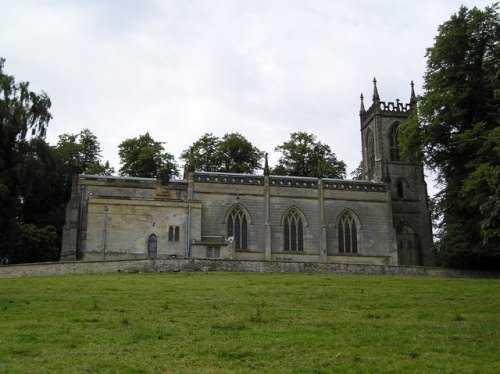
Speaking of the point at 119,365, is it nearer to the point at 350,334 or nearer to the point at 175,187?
the point at 350,334

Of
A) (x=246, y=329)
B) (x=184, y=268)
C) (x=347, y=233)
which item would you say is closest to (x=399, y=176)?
(x=347, y=233)

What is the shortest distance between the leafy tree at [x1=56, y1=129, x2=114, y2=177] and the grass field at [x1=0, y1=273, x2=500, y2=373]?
34.9m

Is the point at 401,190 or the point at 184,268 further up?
the point at 401,190

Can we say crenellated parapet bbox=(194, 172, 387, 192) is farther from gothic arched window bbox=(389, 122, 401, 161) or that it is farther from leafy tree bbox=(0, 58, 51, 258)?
leafy tree bbox=(0, 58, 51, 258)

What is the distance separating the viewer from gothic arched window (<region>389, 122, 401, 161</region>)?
5622 centimetres

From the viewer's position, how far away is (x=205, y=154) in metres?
62.6

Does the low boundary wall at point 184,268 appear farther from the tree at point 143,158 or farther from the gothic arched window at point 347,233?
the tree at point 143,158

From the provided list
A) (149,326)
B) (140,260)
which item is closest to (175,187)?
(140,260)

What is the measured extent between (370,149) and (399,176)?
5.03 meters

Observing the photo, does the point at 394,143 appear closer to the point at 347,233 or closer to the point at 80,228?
the point at 347,233

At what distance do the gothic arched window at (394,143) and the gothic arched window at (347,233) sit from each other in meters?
9.82

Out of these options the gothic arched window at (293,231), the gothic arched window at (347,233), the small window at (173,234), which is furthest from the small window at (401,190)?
the small window at (173,234)

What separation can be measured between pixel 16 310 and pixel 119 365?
7.70 m

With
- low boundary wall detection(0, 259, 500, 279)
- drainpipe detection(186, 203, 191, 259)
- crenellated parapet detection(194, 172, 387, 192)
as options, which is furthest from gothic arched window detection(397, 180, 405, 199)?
drainpipe detection(186, 203, 191, 259)
